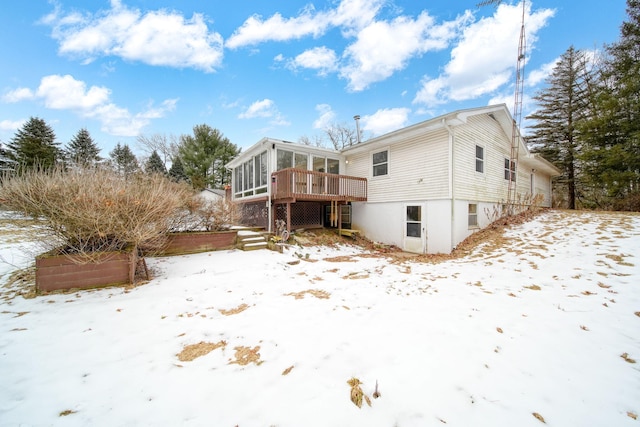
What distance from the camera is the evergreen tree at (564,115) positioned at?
59.6ft

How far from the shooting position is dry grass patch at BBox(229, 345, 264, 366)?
7.90 feet

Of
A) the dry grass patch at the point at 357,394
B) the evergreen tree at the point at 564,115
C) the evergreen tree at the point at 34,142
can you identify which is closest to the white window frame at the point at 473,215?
the dry grass patch at the point at 357,394

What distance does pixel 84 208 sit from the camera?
13.6 feet

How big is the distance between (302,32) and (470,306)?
1461cm

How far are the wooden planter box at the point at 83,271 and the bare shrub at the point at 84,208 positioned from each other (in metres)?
0.21

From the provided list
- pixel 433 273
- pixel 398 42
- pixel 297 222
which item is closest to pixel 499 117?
pixel 398 42

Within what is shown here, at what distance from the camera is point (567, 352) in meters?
2.60

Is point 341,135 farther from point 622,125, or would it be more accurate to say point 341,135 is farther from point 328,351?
point 328,351

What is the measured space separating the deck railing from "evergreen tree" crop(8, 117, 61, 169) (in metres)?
24.8

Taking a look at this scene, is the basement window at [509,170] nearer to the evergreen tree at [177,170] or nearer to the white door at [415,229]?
the white door at [415,229]

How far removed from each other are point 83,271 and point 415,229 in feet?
32.2

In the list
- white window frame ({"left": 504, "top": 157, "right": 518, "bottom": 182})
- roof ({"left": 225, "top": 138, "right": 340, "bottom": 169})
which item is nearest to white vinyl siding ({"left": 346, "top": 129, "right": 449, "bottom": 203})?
roof ({"left": 225, "top": 138, "right": 340, "bottom": 169})

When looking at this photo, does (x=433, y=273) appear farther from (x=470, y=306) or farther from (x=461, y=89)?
(x=461, y=89)

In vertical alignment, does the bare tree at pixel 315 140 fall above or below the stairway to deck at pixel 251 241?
above
